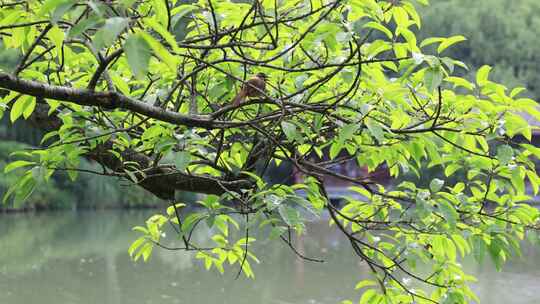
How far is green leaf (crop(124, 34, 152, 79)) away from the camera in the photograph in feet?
2.14

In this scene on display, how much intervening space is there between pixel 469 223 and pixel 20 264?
20.1 feet

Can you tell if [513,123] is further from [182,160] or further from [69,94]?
[69,94]

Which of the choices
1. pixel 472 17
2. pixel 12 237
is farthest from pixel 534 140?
pixel 12 237

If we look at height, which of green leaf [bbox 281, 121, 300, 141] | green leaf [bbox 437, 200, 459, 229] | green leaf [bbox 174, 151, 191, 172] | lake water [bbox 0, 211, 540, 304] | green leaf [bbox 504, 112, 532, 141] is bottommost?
lake water [bbox 0, 211, 540, 304]

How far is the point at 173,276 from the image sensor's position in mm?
6379

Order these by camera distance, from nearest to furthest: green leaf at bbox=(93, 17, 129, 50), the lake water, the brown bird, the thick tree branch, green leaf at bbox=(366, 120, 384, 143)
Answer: green leaf at bbox=(93, 17, 129, 50), the thick tree branch, green leaf at bbox=(366, 120, 384, 143), the brown bird, the lake water

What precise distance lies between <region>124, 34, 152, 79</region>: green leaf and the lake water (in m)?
4.95

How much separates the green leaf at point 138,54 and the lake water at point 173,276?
4.95 metres

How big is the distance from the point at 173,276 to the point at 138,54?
19.3ft

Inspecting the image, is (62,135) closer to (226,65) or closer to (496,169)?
(226,65)

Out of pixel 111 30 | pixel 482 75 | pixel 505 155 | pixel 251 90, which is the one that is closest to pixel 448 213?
pixel 505 155

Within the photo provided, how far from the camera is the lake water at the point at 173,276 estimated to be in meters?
5.58

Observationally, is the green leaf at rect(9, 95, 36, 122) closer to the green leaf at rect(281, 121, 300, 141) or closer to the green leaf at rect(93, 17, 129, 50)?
the green leaf at rect(281, 121, 300, 141)

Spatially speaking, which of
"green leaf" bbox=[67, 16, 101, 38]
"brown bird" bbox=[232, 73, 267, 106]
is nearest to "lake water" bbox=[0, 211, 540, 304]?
"brown bird" bbox=[232, 73, 267, 106]
